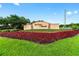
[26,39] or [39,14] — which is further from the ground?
[39,14]

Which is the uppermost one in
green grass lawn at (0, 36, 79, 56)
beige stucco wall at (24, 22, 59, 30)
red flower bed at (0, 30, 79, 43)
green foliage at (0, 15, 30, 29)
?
green foliage at (0, 15, 30, 29)

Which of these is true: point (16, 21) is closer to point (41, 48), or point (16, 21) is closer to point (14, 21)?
point (14, 21)

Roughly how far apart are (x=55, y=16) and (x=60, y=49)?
1.12 ft

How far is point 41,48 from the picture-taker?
319cm

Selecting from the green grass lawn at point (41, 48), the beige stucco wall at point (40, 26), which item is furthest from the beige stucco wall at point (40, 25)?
the green grass lawn at point (41, 48)

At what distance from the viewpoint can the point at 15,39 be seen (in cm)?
325

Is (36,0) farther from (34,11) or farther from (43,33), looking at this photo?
(43,33)

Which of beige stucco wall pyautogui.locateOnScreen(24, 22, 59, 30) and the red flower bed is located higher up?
A: beige stucco wall pyautogui.locateOnScreen(24, 22, 59, 30)

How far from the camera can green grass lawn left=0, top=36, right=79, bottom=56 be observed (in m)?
3.17

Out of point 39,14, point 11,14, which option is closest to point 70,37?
point 39,14

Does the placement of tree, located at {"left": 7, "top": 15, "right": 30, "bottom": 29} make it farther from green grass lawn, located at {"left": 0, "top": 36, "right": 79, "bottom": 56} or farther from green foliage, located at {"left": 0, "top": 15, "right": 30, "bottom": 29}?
green grass lawn, located at {"left": 0, "top": 36, "right": 79, "bottom": 56}

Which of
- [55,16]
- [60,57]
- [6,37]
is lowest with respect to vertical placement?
[60,57]

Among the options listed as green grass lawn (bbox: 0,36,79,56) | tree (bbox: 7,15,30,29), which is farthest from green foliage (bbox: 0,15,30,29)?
green grass lawn (bbox: 0,36,79,56)

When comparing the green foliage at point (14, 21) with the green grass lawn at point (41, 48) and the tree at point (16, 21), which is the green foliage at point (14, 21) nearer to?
the tree at point (16, 21)
